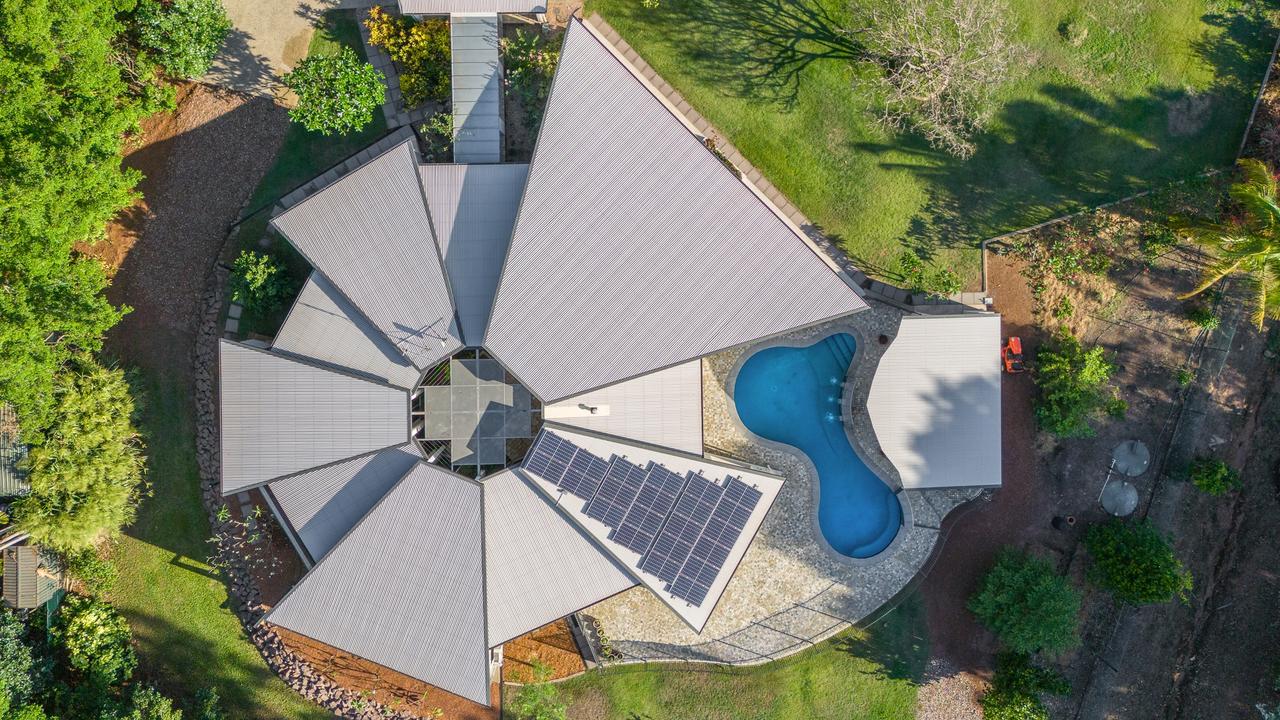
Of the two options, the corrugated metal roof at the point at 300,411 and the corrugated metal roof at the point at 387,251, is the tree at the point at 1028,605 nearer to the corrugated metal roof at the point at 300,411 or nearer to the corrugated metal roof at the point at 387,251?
the corrugated metal roof at the point at 387,251

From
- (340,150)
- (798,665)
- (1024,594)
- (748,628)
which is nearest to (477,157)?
(340,150)

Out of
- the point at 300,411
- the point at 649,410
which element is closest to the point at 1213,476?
the point at 649,410

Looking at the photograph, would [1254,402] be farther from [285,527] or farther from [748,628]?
[285,527]

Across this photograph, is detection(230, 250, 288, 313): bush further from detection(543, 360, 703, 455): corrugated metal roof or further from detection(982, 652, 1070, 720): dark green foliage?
detection(982, 652, 1070, 720): dark green foliage

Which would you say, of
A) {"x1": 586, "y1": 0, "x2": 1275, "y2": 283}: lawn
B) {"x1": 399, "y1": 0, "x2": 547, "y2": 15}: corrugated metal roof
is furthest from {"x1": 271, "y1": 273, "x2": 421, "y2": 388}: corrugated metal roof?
{"x1": 586, "y1": 0, "x2": 1275, "y2": 283}: lawn

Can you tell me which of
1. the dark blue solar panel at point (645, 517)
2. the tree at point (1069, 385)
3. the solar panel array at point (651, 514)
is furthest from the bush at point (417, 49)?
the tree at point (1069, 385)

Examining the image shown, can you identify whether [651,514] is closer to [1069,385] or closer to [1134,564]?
[1069,385]
